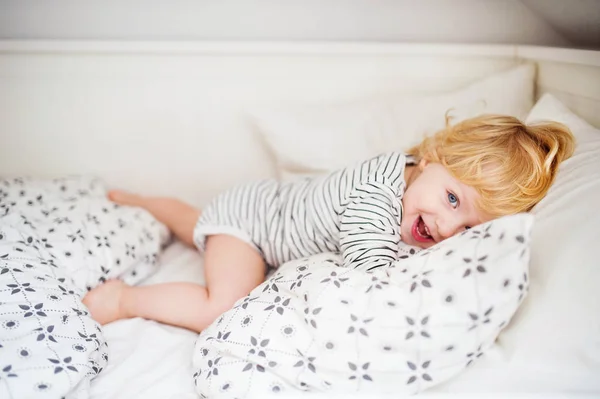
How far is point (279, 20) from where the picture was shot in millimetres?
1476

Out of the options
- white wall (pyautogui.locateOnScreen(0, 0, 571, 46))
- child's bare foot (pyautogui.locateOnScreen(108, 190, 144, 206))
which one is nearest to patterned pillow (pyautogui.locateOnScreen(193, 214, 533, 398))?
child's bare foot (pyautogui.locateOnScreen(108, 190, 144, 206))

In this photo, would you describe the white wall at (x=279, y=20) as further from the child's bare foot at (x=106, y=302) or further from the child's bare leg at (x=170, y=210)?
the child's bare foot at (x=106, y=302)

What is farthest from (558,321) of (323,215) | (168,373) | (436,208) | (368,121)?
(368,121)

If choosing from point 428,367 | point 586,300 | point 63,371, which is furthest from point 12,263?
point 586,300

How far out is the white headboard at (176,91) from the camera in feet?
4.64

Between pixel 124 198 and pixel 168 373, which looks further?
pixel 124 198

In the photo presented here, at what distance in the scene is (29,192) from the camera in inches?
48.3

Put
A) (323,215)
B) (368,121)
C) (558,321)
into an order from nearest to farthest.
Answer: (558,321)
(323,215)
(368,121)

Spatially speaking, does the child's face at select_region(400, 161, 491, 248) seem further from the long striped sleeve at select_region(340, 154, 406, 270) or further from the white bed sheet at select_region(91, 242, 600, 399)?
the white bed sheet at select_region(91, 242, 600, 399)

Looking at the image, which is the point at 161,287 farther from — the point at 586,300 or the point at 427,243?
the point at 586,300

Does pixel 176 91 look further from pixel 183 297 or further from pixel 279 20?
pixel 183 297

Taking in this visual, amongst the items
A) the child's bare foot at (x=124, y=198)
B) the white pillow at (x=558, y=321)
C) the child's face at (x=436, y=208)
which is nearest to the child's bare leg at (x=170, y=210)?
the child's bare foot at (x=124, y=198)

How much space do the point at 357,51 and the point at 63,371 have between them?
1078mm

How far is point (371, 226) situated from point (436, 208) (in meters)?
0.13
